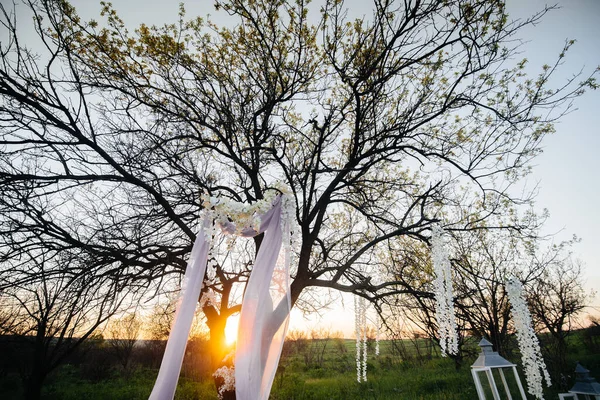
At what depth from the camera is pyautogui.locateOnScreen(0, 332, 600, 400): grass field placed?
9.86 meters

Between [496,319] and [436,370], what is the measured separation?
681 centimetres

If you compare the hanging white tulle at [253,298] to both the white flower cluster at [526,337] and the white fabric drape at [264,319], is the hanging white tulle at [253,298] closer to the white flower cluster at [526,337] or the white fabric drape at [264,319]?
the white fabric drape at [264,319]

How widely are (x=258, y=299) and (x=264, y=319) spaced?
10.6 inches

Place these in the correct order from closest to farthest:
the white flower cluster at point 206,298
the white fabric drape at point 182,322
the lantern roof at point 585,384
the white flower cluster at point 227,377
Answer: the white fabric drape at point 182,322
the lantern roof at point 585,384
the white flower cluster at point 206,298
the white flower cluster at point 227,377

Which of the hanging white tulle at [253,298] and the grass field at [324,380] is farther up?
the hanging white tulle at [253,298]

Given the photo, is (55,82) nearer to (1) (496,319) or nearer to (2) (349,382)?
(1) (496,319)

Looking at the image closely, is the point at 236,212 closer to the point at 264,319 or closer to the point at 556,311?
the point at 264,319

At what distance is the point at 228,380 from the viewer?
595 centimetres

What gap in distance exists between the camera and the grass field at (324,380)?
388 inches

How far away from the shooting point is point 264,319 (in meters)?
3.62

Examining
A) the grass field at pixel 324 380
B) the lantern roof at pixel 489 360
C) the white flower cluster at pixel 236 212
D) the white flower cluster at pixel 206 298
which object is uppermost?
the white flower cluster at pixel 236 212

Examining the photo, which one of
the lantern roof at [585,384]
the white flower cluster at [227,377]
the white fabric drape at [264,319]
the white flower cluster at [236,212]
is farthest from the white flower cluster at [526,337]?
the white flower cluster at [227,377]

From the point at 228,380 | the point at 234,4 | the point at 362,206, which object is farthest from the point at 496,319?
the point at 234,4

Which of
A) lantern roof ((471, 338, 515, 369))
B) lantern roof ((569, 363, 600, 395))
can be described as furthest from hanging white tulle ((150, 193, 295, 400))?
lantern roof ((569, 363, 600, 395))
